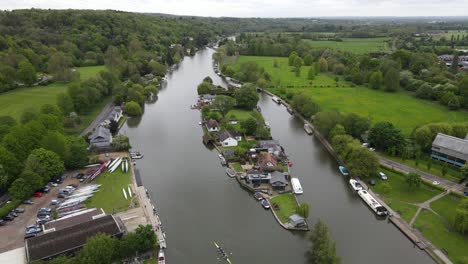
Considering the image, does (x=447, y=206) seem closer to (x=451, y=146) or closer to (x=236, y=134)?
(x=451, y=146)

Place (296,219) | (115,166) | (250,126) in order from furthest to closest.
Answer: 1. (250,126)
2. (115,166)
3. (296,219)

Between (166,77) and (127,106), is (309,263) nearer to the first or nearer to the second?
(127,106)

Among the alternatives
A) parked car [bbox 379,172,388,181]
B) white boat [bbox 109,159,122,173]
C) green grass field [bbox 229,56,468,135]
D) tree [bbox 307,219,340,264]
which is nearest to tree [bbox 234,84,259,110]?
green grass field [bbox 229,56,468,135]

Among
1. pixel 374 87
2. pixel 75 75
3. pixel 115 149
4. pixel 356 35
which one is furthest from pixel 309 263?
pixel 356 35

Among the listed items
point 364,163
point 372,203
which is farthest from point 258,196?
point 364,163

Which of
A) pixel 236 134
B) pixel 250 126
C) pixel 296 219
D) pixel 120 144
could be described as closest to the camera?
pixel 296 219

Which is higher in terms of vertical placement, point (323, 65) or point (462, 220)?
point (323, 65)

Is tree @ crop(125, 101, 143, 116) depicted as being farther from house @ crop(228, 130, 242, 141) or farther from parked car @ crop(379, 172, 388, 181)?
parked car @ crop(379, 172, 388, 181)
